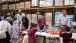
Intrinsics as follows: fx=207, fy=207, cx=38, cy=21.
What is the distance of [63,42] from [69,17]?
14.4 feet

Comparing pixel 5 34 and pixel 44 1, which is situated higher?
pixel 44 1

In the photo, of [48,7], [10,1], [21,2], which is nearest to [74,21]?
[48,7]

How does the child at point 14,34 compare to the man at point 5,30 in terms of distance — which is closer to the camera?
the man at point 5,30

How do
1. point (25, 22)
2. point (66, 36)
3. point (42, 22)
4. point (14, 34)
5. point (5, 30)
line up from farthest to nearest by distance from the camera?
1. point (42, 22)
2. point (25, 22)
3. point (14, 34)
4. point (5, 30)
5. point (66, 36)

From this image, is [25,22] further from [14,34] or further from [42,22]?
[42,22]

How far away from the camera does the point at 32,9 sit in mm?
14703

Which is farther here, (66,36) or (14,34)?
(14,34)

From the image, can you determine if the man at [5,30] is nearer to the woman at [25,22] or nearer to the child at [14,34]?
the child at [14,34]

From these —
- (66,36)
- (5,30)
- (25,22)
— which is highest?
(25,22)

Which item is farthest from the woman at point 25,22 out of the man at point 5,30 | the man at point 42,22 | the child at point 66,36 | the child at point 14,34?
the child at point 66,36

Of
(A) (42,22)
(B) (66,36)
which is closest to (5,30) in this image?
(B) (66,36)

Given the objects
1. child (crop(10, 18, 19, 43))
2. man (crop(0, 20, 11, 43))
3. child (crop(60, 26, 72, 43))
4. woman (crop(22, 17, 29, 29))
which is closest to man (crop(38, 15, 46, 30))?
woman (crop(22, 17, 29, 29))

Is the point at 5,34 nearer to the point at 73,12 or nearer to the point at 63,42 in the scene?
the point at 63,42

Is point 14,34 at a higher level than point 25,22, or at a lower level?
lower
